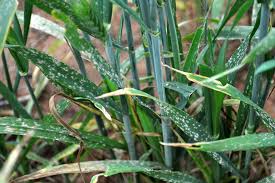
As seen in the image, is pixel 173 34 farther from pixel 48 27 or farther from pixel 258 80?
pixel 48 27

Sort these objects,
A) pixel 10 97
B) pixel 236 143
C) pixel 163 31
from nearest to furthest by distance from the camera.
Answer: pixel 236 143 → pixel 163 31 → pixel 10 97

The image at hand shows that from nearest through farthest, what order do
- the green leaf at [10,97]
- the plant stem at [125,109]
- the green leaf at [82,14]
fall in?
the green leaf at [82,14], the plant stem at [125,109], the green leaf at [10,97]

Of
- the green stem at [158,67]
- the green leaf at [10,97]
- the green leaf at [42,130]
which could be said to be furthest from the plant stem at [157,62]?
the green leaf at [10,97]

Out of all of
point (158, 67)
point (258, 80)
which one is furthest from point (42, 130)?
point (258, 80)

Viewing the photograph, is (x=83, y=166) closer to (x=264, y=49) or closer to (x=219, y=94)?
(x=219, y=94)

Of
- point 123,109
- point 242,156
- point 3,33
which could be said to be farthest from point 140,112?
point 3,33

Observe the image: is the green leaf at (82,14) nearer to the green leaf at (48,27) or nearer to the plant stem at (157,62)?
the plant stem at (157,62)

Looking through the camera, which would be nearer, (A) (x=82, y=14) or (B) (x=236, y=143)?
(A) (x=82, y=14)

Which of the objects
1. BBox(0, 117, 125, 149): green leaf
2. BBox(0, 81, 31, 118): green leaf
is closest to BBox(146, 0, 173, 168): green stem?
BBox(0, 117, 125, 149): green leaf

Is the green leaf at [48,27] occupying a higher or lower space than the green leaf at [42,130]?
higher
